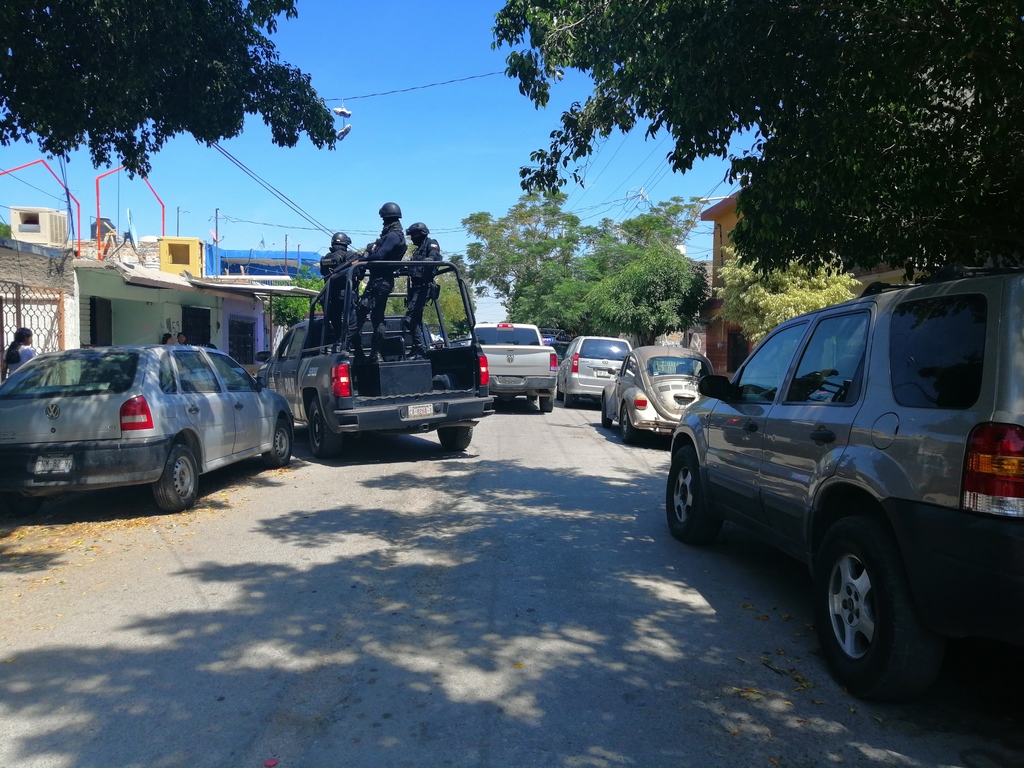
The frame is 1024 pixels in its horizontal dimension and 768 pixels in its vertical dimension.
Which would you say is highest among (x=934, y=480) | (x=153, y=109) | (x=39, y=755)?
(x=153, y=109)

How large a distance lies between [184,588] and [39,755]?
2.34 meters

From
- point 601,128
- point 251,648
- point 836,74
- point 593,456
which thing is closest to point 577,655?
point 251,648

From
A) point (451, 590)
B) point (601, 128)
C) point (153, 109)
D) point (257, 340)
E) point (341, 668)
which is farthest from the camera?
point (257, 340)

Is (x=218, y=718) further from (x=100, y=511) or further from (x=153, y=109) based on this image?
(x=153, y=109)

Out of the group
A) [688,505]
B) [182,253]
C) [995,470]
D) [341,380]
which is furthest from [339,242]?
[182,253]

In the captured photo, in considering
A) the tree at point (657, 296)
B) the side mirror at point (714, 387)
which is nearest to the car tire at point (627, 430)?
the side mirror at point (714, 387)

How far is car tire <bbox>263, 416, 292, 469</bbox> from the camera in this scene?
425 inches

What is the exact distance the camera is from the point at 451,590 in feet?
18.7

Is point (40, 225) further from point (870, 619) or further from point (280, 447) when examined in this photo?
point (870, 619)

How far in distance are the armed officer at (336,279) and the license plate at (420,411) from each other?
5.30ft

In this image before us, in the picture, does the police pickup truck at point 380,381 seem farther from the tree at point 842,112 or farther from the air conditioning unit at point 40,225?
the air conditioning unit at point 40,225

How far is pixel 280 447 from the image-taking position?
36.0ft

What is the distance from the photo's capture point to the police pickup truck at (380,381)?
10.8 meters

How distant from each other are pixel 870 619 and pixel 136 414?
6.28 meters
